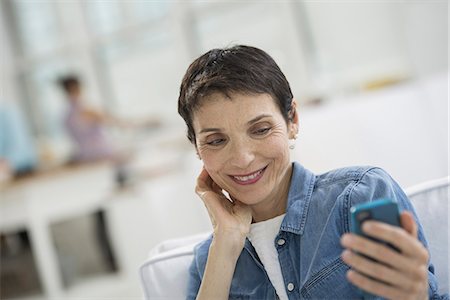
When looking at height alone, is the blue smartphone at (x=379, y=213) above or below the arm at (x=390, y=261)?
above

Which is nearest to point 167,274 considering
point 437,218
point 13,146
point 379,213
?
point 437,218

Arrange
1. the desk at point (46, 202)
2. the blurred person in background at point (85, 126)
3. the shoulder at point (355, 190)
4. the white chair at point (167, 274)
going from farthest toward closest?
the blurred person in background at point (85, 126) → the desk at point (46, 202) → the white chair at point (167, 274) → the shoulder at point (355, 190)

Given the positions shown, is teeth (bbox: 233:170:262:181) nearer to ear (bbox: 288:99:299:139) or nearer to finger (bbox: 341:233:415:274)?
ear (bbox: 288:99:299:139)

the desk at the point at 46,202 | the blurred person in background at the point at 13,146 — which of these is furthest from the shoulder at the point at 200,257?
the blurred person in background at the point at 13,146

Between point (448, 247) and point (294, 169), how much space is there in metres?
0.32

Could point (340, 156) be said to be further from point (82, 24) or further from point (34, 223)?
point (82, 24)

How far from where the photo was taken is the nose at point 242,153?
112cm

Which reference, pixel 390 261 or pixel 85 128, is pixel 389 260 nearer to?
pixel 390 261

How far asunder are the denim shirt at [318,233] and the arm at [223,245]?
0.14 feet

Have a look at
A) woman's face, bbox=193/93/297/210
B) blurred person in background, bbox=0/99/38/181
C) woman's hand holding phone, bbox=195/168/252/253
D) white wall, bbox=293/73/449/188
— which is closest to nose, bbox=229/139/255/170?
woman's face, bbox=193/93/297/210

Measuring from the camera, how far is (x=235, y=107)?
43.1 inches

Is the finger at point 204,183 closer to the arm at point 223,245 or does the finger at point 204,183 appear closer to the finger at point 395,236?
the arm at point 223,245

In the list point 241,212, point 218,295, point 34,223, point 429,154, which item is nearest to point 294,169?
point 241,212

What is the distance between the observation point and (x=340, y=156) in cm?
195
